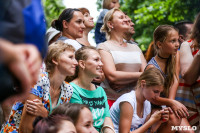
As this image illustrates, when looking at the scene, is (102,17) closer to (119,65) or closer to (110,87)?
(119,65)

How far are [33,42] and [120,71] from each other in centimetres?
325

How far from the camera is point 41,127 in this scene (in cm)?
254

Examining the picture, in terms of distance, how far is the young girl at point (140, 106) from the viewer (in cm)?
391

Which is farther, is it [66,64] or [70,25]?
[70,25]

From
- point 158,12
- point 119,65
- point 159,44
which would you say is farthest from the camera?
point 158,12

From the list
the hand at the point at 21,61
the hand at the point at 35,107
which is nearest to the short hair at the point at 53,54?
the hand at the point at 35,107

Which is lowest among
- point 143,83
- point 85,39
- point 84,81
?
point 143,83

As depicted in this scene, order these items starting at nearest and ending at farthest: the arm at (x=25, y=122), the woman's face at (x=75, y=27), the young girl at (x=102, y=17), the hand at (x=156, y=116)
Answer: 1. the arm at (x=25, y=122)
2. the hand at (x=156, y=116)
3. the woman's face at (x=75, y=27)
4. the young girl at (x=102, y=17)

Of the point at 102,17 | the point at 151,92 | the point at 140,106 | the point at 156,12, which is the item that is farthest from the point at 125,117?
the point at 156,12

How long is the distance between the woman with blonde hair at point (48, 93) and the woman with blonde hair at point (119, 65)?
831 millimetres

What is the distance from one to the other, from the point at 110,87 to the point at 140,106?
526mm

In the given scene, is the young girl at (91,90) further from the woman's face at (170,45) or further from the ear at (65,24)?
the woman's face at (170,45)

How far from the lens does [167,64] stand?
15.2 feet

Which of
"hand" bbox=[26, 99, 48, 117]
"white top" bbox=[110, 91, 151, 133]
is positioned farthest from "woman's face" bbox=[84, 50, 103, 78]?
"hand" bbox=[26, 99, 48, 117]
